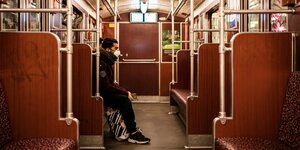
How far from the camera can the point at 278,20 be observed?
12.2 feet

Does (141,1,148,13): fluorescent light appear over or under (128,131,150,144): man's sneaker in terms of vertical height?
over

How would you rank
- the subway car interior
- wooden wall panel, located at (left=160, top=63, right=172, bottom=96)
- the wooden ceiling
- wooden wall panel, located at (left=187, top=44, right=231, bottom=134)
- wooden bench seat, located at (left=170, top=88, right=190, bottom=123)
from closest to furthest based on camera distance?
the subway car interior, wooden wall panel, located at (left=187, top=44, right=231, bottom=134), wooden bench seat, located at (left=170, top=88, right=190, bottom=123), the wooden ceiling, wooden wall panel, located at (left=160, top=63, right=172, bottom=96)

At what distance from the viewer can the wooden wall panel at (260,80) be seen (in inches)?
106

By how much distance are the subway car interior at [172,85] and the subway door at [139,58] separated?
1.34 meters

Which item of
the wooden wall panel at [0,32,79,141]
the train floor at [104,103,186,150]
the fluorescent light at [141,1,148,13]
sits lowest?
the train floor at [104,103,186,150]

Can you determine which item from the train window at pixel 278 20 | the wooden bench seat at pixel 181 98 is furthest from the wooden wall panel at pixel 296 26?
the wooden bench seat at pixel 181 98

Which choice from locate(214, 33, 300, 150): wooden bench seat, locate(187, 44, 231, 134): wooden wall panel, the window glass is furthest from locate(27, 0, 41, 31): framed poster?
the window glass

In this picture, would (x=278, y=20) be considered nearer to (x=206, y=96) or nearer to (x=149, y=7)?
(x=206, y=96)

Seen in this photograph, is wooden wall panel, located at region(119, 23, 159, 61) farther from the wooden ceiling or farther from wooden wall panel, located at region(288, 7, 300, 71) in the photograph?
wooden wall panel, located at region(288, 7, 300, 71)

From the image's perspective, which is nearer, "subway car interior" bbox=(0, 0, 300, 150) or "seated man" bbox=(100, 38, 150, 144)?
"subway car interior" bbox=(0, 0, 300, 150)

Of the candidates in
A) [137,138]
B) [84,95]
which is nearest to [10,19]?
[84,95]

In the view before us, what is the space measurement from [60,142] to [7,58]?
74 cm

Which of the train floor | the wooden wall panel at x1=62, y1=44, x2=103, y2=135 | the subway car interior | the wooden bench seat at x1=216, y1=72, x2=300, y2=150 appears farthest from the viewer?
the train floor

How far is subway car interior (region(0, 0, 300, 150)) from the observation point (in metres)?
2.60
